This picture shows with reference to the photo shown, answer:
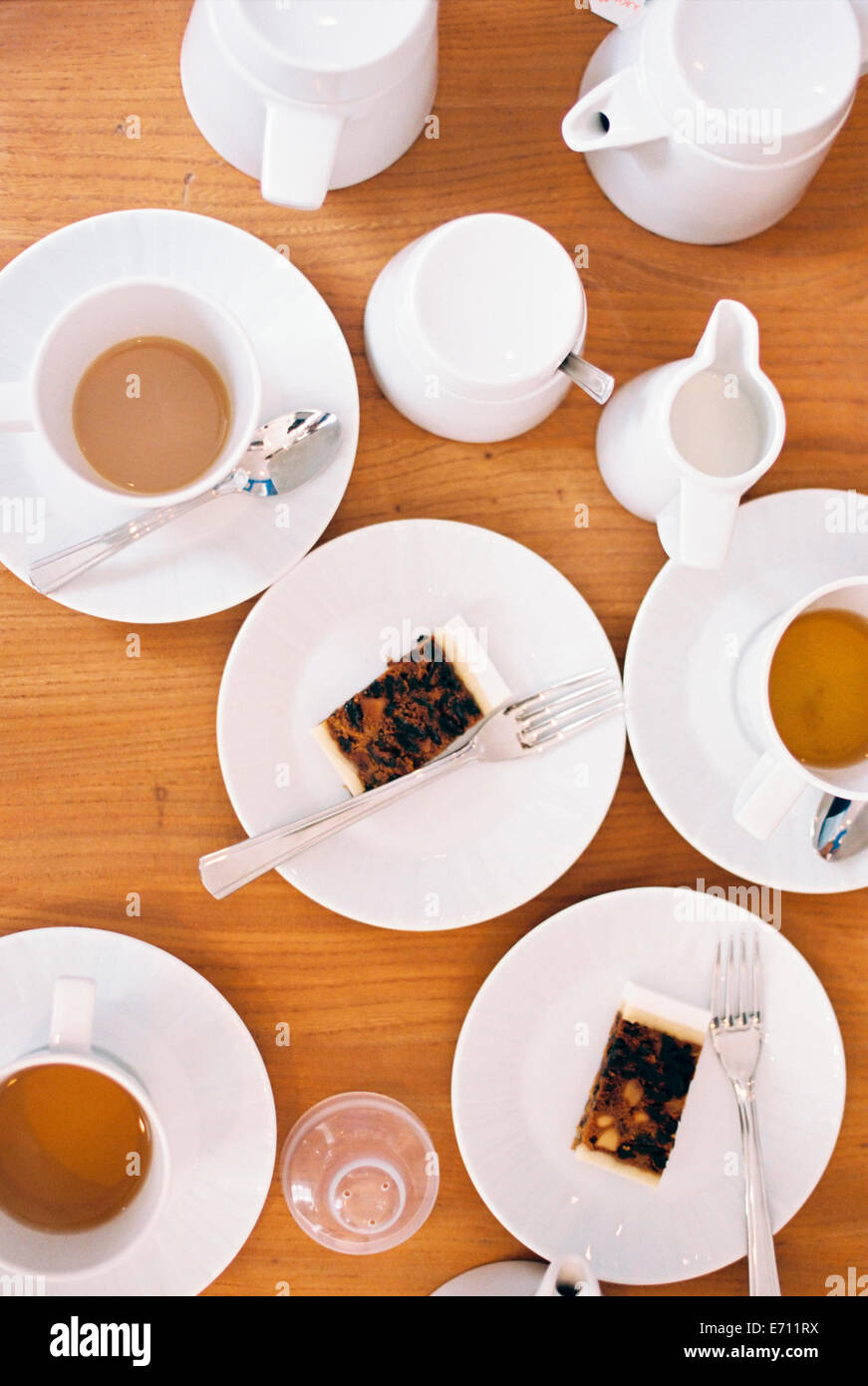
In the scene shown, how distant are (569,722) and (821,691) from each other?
0.25 metres

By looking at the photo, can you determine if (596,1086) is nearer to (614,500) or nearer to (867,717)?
(867,717)

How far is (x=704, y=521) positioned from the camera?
32.8 inches

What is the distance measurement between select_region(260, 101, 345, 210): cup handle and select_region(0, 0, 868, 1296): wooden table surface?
0.18 metres

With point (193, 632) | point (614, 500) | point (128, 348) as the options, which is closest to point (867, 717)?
point (614, 500)

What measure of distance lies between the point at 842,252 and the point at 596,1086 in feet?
2.88

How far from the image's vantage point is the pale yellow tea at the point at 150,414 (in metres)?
0.88

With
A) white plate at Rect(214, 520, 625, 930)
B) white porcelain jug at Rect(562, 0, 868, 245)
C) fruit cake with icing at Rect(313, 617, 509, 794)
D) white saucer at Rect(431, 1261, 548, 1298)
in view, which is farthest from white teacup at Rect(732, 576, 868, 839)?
white saucer at Rect(431, 1261, 548, 1298)

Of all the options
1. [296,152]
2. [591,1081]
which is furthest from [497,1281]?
[296,152]

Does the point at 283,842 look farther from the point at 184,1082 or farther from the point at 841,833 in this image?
the point at 841,833

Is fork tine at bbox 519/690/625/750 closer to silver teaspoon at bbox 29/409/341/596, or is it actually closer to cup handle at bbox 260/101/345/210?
silver teaspoon at bbox 29/409/341/596

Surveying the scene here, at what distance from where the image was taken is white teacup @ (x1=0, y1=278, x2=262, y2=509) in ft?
2.58

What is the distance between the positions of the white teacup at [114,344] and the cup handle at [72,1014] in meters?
0.40

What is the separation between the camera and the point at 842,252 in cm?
102
